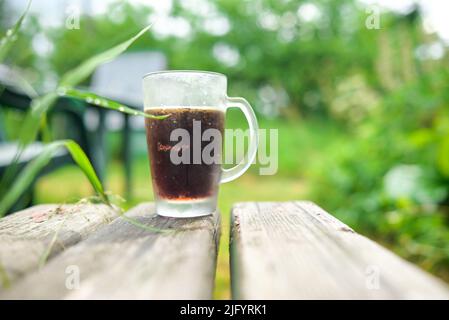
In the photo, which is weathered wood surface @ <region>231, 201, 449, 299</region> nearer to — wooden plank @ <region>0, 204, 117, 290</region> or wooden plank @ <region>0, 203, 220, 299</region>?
wooden plank @ <region>0, 203, 220, 299</region>

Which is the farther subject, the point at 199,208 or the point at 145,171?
the point at 145,171

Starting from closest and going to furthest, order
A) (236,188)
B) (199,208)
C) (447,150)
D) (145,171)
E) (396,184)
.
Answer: (199,208)
(447,150)
(396,184)
(236,188)
(145,171)

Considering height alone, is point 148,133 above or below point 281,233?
above

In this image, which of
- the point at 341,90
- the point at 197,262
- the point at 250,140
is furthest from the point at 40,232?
the point at 341,90

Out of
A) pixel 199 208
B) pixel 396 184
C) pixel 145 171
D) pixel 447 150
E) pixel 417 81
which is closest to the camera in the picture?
pixel 199 208

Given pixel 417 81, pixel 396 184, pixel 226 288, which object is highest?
pixel 417 81
